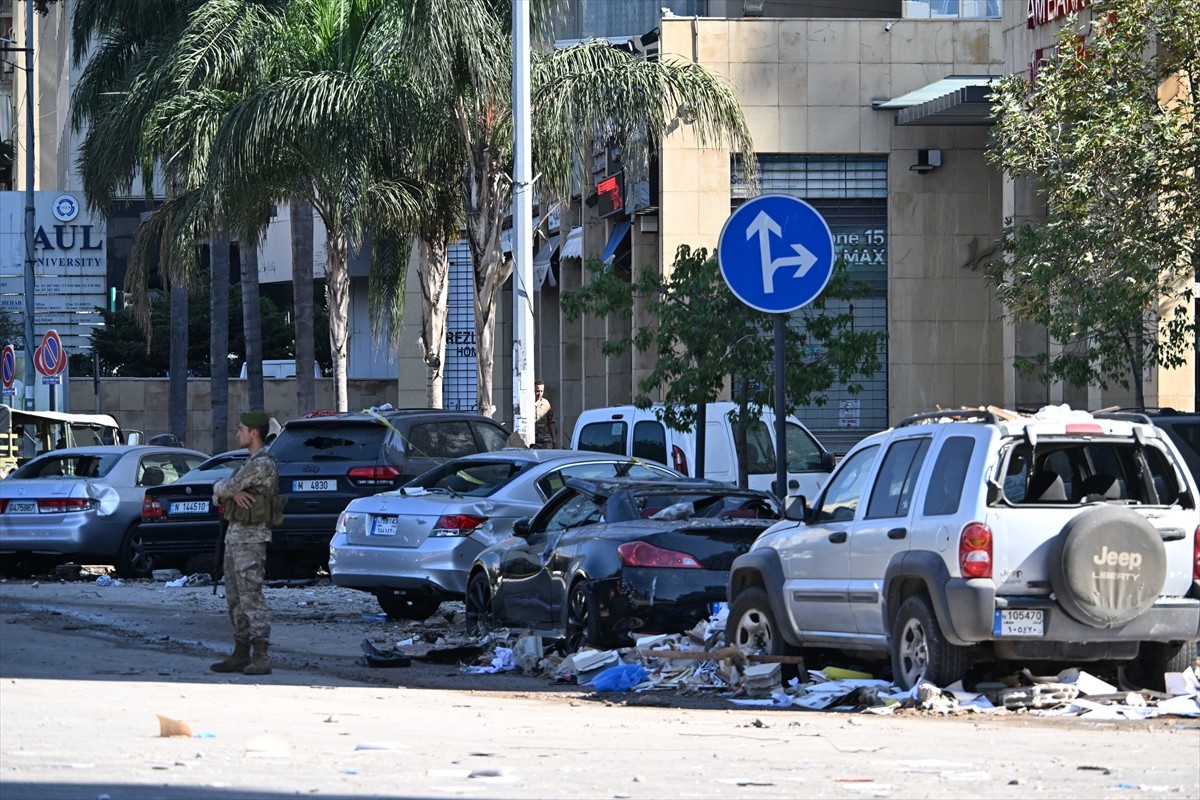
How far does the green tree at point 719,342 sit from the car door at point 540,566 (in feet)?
11.7

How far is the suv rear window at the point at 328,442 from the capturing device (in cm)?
2023

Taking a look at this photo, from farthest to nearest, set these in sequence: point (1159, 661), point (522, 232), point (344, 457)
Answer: point (522, 232) < point (344, 457) < point (1159, 661)

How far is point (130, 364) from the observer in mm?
67250

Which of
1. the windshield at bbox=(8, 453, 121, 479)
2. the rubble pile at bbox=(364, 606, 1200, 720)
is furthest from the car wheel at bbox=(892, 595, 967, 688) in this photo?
the windshield at bbox=(8, 453, 121, 479)

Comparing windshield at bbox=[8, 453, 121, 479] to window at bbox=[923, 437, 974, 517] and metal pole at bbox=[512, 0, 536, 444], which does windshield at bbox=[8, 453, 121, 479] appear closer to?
metal pole at bbox=[512, 0, 536, 444]

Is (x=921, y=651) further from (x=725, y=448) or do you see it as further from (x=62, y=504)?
(x=62, y=504)

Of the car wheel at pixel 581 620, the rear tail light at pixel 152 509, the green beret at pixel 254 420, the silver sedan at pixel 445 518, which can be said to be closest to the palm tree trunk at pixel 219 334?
the rear tail light at pixel 152 509

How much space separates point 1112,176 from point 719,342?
4.07 meters

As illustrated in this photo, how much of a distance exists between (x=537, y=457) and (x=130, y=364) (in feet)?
172

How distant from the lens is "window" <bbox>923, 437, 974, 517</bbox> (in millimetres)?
10273

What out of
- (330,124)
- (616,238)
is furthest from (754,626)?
(616,238)

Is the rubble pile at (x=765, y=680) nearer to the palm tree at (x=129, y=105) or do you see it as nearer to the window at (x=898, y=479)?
the window at (x=898, y=479)

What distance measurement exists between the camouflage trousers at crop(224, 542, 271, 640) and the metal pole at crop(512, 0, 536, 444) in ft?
27.4

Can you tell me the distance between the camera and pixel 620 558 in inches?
511
